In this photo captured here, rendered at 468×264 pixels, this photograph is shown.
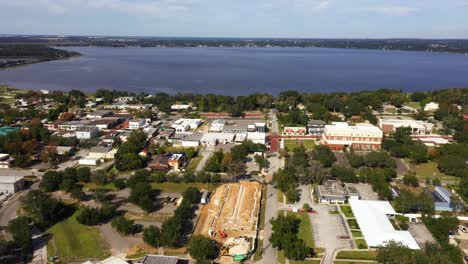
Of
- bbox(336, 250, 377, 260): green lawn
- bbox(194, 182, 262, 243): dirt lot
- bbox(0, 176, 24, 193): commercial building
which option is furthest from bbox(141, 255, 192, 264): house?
bbox(0, 176, 24, 193): commercial building

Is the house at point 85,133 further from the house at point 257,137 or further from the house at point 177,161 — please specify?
the house at point 257,137

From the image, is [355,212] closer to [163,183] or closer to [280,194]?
[280,194]

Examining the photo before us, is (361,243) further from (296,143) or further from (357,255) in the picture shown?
(296,143)

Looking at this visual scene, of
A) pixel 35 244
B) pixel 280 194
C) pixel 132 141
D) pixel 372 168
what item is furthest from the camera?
pixel 132 141

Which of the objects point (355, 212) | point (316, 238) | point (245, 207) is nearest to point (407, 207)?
point (355, 212)

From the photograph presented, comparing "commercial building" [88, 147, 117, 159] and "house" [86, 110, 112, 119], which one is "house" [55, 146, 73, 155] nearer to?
"commercial building" [88, 147, 117, 159]

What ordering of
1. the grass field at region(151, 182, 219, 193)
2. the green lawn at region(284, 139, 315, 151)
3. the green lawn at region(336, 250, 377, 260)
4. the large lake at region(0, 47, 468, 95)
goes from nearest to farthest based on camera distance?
the green lawn at region(336, 250, 377, 260)
the grass field at region(151, 182, 219, 193)
the green lawn at region(284, 139, 315, 151)
the large lake at region(0, 47, 468, 95)

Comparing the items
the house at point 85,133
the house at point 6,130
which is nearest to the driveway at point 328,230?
the house at point 85,133
